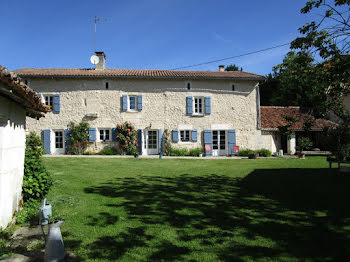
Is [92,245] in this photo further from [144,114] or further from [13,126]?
[144,114]

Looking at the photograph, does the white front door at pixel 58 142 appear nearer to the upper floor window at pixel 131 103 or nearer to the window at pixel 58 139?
the window at pixel 58 139

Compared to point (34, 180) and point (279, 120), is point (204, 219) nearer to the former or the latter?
point (34, 180)

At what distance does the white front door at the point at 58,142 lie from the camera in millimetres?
14113

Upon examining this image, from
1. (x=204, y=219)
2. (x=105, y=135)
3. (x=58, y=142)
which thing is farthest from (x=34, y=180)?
(x=58, y=142)

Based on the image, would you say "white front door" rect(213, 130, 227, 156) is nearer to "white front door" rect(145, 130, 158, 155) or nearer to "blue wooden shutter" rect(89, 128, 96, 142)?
"white front door" rect(145, 130, 158, 155)

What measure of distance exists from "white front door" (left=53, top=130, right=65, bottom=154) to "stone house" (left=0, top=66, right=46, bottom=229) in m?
11.2

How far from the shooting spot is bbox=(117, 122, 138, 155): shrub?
1373cm

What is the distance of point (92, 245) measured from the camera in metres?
2.82

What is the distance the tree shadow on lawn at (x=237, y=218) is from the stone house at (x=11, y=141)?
1465mm

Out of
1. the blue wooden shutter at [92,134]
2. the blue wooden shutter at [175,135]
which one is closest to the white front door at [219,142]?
the blue wooden shutter at [175,135]

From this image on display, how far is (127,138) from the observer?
1377cm

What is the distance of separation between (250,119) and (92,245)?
1389cm

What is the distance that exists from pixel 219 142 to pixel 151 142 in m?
4.58

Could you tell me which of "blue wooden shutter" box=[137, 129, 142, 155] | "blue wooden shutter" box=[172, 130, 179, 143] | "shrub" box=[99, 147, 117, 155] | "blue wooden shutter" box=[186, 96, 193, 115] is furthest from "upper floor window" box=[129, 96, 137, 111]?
"blue wooden shutter" box=[186, 96, 193, 115]
